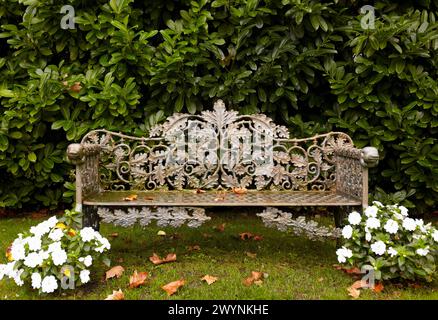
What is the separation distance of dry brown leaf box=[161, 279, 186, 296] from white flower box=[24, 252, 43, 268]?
76cm

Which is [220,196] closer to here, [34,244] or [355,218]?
[355,218]

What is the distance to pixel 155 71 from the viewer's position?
445 centimetres

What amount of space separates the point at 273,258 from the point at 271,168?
0.70 meters

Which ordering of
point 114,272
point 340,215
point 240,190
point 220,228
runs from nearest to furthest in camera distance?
point 114,272 → point 340,215 → point 240,190 → point 220,228

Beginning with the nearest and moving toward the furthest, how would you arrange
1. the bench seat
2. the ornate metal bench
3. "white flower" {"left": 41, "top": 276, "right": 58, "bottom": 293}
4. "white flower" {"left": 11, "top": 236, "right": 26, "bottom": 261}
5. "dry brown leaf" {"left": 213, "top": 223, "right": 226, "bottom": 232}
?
1. "white flower" {"left": 41, "top": 276, "right": 58, "bottom": 293}
2. "white flower" {"left": 11, "top": 236, "right": 26, "bottom": 261}
3. the bench seat
4. the ornate metal bench
5. "dry brown leaf" {"left": 213, "top": 223, "right": 226, "bottom": 232}

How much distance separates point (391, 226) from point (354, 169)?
53 centimetres

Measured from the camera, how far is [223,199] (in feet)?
12.1

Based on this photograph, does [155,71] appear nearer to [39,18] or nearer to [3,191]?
[39,18]

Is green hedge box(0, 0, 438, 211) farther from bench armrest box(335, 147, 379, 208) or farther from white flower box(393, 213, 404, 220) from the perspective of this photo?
white flower box(393, 213, 404, 220)

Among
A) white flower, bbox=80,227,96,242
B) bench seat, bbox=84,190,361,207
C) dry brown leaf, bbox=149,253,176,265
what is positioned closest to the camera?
white flower, bbox=80,227,96,242

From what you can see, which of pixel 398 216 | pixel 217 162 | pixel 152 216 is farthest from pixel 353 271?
pixel 152 216

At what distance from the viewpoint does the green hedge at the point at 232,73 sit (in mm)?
4406

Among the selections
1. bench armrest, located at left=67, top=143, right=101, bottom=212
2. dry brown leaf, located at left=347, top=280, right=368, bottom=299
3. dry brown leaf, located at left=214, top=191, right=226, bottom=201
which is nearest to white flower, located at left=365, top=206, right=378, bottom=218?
dry brown leaf, located at left=347, top=280, right=368, bottom=299

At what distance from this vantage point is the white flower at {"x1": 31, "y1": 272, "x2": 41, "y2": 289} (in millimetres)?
3062
